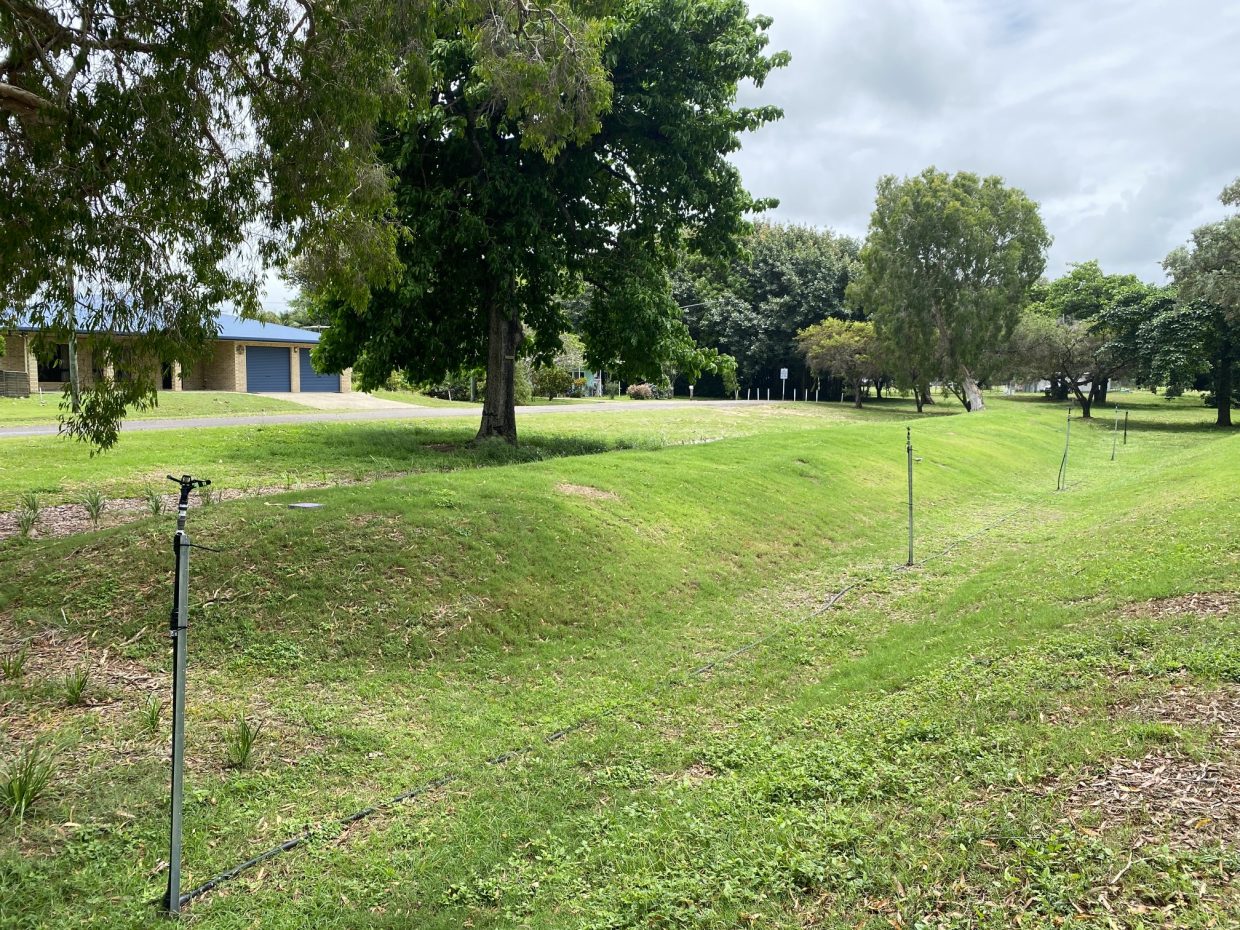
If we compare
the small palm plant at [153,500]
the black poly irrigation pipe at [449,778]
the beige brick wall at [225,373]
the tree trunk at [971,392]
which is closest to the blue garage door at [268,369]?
the beige brick wall at [225,373]

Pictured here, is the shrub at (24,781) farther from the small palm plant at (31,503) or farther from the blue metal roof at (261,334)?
the blue metal roof at (261,334)

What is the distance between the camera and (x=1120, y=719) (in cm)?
470

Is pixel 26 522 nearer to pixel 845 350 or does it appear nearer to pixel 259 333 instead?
pixel 259 333

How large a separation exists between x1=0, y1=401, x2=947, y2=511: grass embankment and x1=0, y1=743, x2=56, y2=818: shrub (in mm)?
7914

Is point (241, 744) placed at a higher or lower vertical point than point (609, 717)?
higher

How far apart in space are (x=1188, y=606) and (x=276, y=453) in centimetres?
1542

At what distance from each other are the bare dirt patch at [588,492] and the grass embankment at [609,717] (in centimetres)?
10

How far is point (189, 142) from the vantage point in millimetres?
8086

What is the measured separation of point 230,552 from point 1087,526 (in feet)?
42.7

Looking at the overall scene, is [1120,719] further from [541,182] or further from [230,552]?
[541,182]

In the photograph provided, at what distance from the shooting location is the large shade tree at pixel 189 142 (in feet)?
25.5

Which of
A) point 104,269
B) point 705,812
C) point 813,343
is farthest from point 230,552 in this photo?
point 813,343

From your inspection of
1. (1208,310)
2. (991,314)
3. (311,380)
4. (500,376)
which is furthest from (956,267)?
(311,380)

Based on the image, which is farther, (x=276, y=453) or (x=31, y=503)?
(x=276, y=453)
